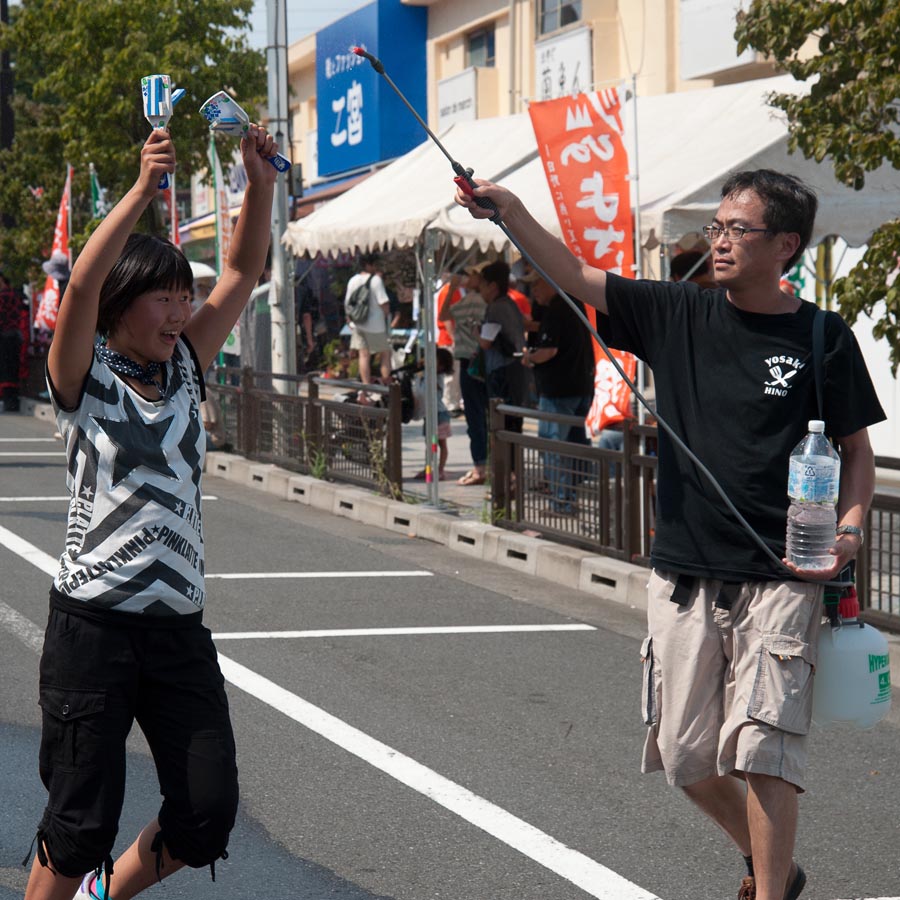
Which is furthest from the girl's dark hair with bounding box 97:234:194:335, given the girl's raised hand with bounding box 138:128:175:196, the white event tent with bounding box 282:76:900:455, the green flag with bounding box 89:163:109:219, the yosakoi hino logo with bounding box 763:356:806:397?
the green flag with bounding box 89:163:109:219

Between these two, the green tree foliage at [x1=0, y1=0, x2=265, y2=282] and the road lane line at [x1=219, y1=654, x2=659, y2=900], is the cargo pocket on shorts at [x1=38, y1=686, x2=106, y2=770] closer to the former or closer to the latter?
the road lane line at [x1=219, y1=654, x2=659, y2=900]

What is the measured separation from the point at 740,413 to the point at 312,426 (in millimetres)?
10033

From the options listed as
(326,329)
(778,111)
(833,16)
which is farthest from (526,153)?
(326,329)

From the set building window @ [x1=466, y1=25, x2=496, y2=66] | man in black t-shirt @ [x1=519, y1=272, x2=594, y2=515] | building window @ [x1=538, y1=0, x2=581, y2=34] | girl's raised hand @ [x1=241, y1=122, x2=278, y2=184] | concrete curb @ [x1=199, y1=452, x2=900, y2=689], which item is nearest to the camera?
girl's raised hand @ [x1=241, y1=122, x2=278, y2=184]

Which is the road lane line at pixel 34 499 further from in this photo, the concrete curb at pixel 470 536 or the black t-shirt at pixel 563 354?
the black t-shirt at pixel 563 354

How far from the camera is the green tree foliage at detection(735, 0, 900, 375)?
7656 mm

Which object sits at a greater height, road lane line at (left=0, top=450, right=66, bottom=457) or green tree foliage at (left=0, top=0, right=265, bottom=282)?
green tree foliage at (left=0, top=0, right=265, bottom=282)

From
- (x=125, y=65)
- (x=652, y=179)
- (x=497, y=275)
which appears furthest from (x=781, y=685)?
(x=125, y=65)

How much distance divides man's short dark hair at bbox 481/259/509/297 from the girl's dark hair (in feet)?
31.1

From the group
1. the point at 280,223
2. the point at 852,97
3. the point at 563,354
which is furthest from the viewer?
the point at 280,223

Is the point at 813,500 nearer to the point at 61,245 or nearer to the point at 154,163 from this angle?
the point at 154,163

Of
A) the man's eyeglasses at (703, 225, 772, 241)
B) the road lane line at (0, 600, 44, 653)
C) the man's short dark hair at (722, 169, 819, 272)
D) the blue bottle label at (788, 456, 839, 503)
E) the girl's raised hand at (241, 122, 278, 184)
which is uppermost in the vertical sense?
the girl's raised hand at (241, 122, 278, 184)

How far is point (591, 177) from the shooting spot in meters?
9.49

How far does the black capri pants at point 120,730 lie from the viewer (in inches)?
125
